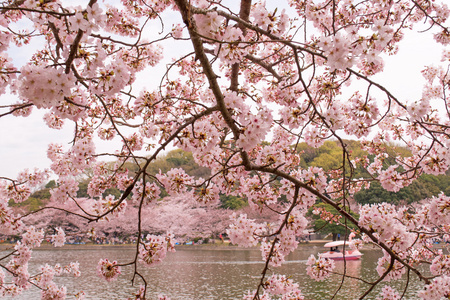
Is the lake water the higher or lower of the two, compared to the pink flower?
lower

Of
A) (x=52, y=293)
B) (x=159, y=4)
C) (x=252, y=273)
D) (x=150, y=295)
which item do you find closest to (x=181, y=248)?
(x=252, y=273)

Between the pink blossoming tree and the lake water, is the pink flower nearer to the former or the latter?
the pink blossoming tree

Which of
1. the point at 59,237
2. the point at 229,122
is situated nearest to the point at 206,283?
the point at 59,237

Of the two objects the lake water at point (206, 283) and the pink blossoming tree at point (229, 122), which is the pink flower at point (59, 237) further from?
the lake water at point (206, 283)

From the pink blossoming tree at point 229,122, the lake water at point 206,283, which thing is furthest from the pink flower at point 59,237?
the lake water at point 206,283

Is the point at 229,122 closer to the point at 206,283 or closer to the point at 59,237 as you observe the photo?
the point at 59,237

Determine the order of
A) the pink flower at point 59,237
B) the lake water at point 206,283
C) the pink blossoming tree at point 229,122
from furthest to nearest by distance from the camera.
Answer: the lake water at point 206,283 < the pink flower at point 59,237 < the pink blossoming tree at point 229,122

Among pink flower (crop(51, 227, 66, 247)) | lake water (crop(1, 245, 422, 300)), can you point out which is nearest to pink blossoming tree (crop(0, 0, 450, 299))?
pink flower (crop(51, 227, 66, 247))

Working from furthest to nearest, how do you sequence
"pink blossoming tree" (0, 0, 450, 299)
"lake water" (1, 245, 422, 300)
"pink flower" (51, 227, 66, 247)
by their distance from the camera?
"lake water" (1, 245, 422, 300)
"pink flower" (51, 227, 66, 247)
"pink blossoming tree" (0, 0, 450, 299)

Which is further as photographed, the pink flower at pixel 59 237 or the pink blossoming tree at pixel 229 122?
the pink flower at pixel 59 237

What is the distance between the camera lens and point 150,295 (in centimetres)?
899

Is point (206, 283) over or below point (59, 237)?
below

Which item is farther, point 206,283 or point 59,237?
point 206,283

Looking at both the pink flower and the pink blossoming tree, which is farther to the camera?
the pink flower
